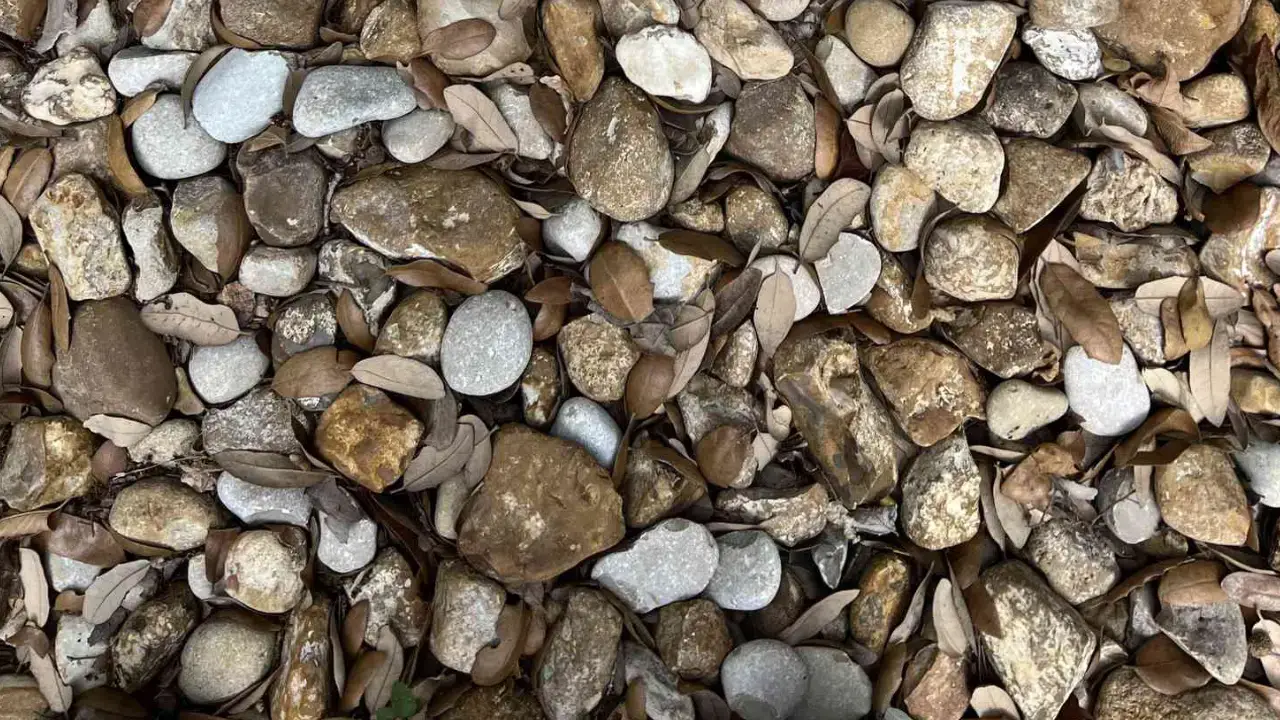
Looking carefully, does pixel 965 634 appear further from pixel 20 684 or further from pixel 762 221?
pixel 20 684

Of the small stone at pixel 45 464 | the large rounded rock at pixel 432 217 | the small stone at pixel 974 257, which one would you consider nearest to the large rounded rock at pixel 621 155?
the large rounded rock at pixel 432 217

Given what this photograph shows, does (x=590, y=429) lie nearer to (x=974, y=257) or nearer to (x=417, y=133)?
(x=417, y=133)

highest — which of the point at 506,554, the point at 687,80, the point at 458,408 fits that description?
the point at 687,80

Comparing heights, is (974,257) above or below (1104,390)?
above

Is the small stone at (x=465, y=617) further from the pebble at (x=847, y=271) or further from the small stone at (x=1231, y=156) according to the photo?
the small stone at (x=1231, y=156)

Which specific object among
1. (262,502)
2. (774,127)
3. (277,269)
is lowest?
(262,502)

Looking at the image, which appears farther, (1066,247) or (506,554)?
(1066,247)

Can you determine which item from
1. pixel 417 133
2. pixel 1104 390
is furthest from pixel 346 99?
pixel 1104 390

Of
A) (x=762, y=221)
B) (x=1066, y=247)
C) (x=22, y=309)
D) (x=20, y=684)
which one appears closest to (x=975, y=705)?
(x=1066, y=247)
